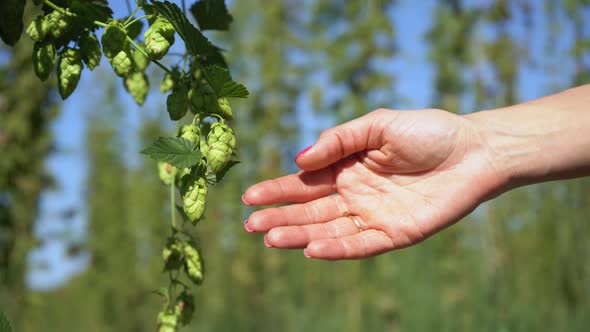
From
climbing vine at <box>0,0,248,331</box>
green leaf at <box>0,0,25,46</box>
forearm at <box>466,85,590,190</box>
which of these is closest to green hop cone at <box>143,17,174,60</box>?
climbing vine at <box>0,0,248,331</box>

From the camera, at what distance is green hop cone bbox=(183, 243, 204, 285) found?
46.7 inches

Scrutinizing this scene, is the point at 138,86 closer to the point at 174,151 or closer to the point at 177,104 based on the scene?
the point at 177,104

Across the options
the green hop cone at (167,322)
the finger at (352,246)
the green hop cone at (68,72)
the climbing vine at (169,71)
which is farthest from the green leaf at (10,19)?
the finger at (352,246)

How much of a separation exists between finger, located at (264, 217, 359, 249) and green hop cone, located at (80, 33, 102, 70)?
0.67 m

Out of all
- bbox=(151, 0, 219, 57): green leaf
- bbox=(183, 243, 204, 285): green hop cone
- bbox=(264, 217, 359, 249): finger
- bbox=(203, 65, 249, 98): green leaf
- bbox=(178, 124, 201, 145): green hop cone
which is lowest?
bbox=(183, 243, 204, 285): green hop cone

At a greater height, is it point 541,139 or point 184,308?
point 541,139

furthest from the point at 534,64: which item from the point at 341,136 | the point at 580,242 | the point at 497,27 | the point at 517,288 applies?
the point at 341,136

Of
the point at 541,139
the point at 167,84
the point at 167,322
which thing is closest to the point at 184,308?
the point at 167,322

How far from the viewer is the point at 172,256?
→ 1186 millimetres

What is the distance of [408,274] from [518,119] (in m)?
5.62

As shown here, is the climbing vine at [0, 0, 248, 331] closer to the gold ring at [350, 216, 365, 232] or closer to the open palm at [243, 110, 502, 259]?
the open palm at [243, 110, 502, 259]

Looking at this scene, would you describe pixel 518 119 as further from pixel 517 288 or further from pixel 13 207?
pixel 517 288

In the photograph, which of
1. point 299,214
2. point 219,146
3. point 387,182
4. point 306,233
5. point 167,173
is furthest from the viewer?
point 387,182

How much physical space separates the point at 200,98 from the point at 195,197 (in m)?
0.23
